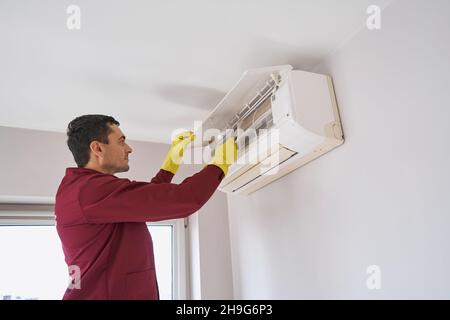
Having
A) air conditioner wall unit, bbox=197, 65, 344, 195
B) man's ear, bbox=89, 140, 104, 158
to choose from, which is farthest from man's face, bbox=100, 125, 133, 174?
air conditioner wall unit, bbox=197, 65, 344, 195

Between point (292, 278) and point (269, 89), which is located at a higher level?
point (269, 89)

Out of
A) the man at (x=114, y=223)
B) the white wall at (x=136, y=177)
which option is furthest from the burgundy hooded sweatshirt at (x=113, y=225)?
the white wall at (x=136, y=177)

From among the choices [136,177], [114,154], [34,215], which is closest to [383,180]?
[114,154]

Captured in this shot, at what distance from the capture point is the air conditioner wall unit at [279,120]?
3.99 ft

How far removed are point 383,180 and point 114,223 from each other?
2.71 feet

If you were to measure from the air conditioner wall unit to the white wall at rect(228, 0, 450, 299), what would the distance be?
2.3 inches

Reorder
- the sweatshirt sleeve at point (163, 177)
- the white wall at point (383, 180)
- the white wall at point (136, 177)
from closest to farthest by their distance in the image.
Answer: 1. the white wall at point (383, 180)
2. the sweatshirt sleeve at point (163, 177)
3. the white wall at point (136, 177)

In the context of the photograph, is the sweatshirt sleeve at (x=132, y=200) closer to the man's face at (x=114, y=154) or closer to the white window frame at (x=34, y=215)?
the man's face at (x=114, y=154)

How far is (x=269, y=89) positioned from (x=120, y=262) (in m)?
0.83

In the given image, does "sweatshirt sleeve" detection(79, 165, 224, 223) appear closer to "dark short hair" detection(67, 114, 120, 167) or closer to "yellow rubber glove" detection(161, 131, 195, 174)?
"dark short hair" detection(67, 114, 120, 167)

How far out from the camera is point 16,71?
1339 millimetres

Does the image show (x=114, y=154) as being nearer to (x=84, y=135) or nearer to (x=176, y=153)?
(x=84, y=135)

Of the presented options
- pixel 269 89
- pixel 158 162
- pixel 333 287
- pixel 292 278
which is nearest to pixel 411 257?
pixel 333 287
